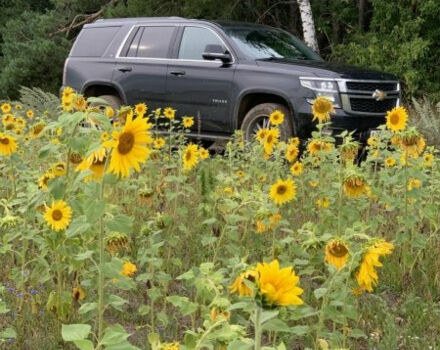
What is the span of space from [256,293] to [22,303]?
1.95 meters

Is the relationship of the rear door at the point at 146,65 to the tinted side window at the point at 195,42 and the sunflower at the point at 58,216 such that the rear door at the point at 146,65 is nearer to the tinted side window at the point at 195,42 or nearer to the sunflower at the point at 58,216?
the tinted side window at the point at 195,42

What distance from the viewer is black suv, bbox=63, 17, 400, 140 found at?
7703mm

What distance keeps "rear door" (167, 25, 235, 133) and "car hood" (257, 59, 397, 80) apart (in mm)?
556

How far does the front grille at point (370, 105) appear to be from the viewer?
7.84m

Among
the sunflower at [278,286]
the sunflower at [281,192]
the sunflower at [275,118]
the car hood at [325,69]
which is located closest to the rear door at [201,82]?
the car hood at [325,69]

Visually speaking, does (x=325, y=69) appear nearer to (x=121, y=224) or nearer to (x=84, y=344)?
(x=121, y=224)

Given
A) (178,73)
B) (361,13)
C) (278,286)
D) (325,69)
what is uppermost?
(361,13)

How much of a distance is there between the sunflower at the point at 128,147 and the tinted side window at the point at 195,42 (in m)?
6.63

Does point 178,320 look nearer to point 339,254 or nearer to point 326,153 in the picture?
point 339,254

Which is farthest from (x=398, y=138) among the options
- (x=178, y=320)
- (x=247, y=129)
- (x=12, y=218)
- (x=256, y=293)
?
(x=247, y=129)

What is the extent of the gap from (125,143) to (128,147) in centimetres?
1

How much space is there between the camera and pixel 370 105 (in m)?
8.07

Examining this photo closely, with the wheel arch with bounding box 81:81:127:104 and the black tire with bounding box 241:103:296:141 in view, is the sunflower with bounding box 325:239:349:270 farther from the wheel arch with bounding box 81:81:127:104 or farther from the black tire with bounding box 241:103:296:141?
the wheel arch with bounding box 81:81:127:104

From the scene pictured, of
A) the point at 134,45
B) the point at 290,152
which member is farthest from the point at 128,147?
the point at 134,45
